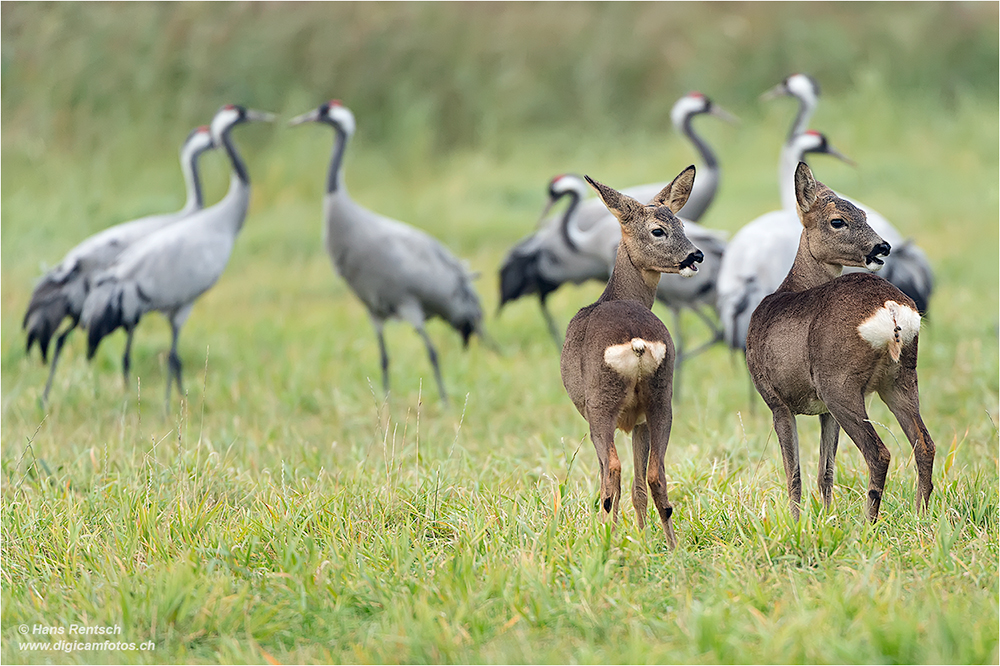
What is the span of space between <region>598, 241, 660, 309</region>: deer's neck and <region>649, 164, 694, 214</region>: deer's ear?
10.1 inches

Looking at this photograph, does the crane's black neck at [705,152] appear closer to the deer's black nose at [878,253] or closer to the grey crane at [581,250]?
the grey crane at [581,250]

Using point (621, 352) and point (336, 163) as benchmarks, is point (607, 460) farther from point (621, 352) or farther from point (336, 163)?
point (336, 163)

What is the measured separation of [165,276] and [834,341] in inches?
199

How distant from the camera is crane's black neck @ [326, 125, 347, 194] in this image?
781 cm

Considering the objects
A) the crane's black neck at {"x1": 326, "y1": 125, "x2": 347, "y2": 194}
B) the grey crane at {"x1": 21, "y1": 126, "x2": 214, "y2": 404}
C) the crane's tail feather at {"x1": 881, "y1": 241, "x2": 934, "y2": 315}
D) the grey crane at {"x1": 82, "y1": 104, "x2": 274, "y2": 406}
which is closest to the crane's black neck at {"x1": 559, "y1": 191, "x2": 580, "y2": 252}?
the crane's black neck at {"x1": 326, "y1": 125, "x2": 347, "y2": 194}

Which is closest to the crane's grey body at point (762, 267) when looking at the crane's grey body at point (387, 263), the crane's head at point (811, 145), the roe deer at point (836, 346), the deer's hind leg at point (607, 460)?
the crane's head at point (811, 145)

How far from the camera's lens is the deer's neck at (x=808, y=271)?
3.85 m

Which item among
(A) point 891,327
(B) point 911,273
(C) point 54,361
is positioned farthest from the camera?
(B) point 911,273

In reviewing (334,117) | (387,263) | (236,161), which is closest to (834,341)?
(387,263)

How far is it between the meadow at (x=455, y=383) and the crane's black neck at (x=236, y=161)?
135 cm

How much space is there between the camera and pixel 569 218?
8586mm

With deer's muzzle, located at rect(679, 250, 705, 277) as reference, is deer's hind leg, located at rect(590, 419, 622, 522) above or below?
below

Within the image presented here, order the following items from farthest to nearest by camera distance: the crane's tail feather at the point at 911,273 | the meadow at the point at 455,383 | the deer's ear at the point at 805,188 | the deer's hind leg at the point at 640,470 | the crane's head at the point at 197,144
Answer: the crane's head at the point at 197,144 < the crane's tail feather at the point at 911,273 < the deer's ear at the point at 805,188 < the deer's hind leg at the point at 640,470 < the meadow at the point at 455,383

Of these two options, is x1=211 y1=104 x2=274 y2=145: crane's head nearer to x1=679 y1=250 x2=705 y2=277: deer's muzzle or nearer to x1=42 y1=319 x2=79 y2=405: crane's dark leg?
x1=42 y1=319 x2=79 y2=405: crane's dark leg
